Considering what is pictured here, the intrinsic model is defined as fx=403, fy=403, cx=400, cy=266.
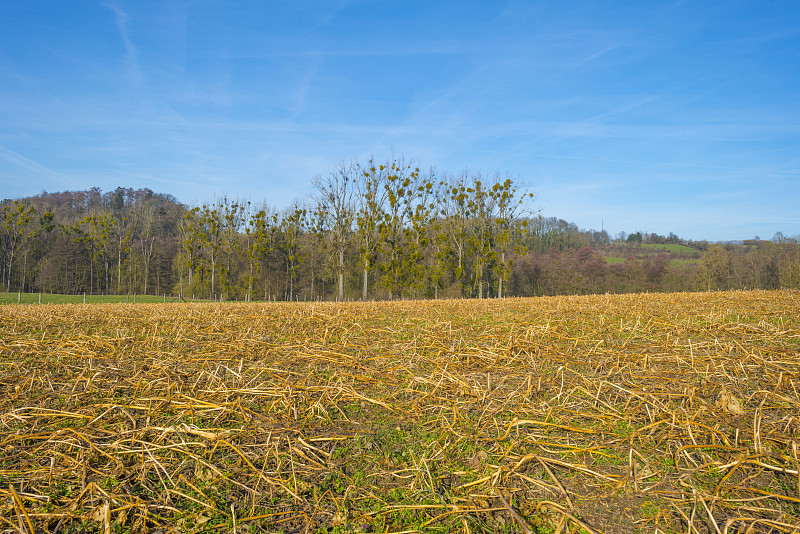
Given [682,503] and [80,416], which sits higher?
[80,416]

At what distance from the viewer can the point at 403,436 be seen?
240 cm

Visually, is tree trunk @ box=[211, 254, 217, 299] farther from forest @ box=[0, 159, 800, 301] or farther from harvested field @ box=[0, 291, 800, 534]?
harvested field @ box=[0, 291, 800, 534]

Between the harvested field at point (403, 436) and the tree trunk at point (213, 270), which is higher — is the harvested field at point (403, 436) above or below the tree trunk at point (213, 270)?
below

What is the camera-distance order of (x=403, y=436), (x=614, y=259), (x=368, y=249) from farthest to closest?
(x=614, y=259) < (x=368, y=249) < (x=403, y=436)

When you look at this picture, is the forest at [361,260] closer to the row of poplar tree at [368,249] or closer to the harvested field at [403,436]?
the row of poplar tree at [368,249]

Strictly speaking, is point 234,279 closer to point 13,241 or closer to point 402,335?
point 13,241

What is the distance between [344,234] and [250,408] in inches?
1431

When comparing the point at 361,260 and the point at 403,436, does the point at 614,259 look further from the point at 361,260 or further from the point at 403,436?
the point at 403,436

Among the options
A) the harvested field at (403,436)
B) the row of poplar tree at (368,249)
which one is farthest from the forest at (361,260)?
the harvested field at (403,436)

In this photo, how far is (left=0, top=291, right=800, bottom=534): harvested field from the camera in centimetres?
177

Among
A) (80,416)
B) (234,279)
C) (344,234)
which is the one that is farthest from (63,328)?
(234,279)

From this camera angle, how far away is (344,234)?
38562mm

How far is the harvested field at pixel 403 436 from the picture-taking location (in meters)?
1.77

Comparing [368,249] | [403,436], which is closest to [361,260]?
[368,249]
